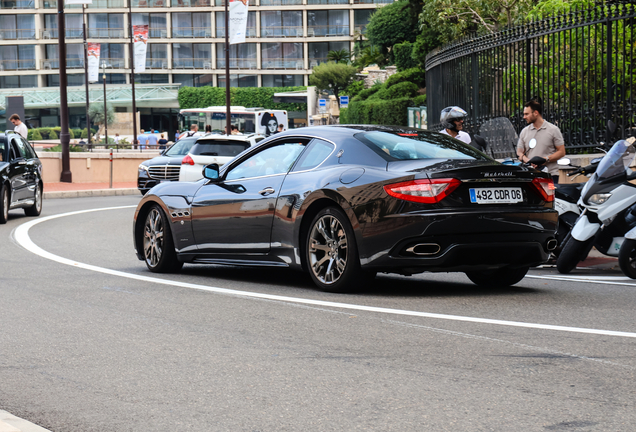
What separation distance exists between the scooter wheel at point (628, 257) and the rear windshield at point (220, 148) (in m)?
13.3

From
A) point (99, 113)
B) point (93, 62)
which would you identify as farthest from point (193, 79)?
point (93, 62)

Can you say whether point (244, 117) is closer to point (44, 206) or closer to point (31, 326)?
point (44, 206)

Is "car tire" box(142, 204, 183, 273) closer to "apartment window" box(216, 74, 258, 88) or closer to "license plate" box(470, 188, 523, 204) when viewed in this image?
"license plate" box(470, 188, 523, 204)

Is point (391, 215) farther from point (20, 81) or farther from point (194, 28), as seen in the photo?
point (20, 81)

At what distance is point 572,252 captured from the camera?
355 inches

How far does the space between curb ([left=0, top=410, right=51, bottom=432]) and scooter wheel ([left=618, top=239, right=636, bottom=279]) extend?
19.8ft

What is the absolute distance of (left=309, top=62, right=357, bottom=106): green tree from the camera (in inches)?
3428

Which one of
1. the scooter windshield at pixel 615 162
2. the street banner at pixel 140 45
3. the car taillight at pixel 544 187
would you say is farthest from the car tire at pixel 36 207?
the street banner at pixel 140 45

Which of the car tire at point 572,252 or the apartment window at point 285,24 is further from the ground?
the apartment window at point 285,24

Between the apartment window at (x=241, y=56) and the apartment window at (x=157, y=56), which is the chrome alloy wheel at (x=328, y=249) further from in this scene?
the apartment window at (x=157, y=56)

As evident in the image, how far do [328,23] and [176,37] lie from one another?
15.7 m

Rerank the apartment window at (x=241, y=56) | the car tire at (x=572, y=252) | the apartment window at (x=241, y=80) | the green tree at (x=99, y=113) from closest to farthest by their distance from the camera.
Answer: the car tire at (x=572, y=252), the green tree at (x=99, y=113), the apartment window at (x=241, y=56), the apartment window at (x=241, y=80)

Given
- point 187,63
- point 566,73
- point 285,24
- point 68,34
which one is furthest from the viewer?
point 187,63

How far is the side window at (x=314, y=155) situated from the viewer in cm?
812
